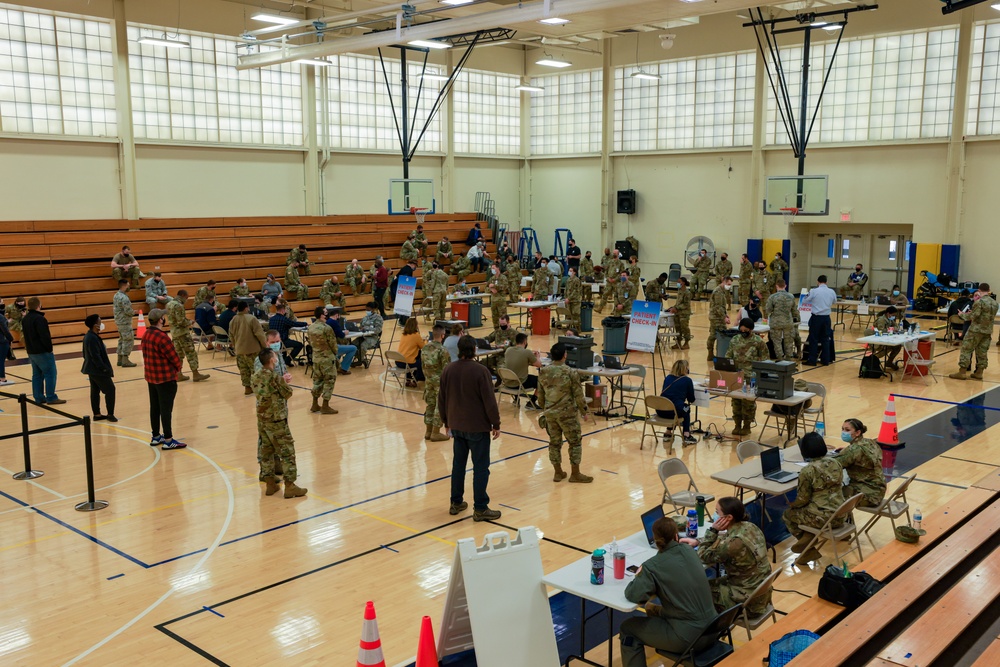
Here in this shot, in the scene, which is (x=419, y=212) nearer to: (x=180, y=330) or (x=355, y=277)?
(x=355, y=277)

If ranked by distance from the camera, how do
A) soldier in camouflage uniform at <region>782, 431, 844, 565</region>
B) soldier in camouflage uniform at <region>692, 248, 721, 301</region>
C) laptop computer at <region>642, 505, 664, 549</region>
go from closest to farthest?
laptop computer at <region>642, 505, 664, 549</region> → soldier in camouflage uniform at <region>782, 431, 844, 565</region> → soldier in camouflage uniform at <region>692, 248, 721, 301</region>

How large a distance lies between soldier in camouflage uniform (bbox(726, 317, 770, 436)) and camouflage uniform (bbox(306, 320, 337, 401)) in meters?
5.98

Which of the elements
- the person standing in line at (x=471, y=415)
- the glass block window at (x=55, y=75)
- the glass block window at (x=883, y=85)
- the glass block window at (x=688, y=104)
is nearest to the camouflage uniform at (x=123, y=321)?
the glass block window at (x=55, y=75)

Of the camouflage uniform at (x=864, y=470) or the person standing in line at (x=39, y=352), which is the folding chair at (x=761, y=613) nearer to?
the camouflage uniform at (x=864, y=470)

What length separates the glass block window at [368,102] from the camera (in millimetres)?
28641

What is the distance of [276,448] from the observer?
9.59 meters

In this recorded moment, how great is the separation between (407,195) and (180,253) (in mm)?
7276

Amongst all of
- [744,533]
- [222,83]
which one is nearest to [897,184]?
[222,83]

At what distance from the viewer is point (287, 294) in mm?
24500

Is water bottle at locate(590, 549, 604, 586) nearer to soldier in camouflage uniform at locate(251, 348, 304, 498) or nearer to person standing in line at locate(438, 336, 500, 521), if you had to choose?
person standing in line at locate(438, 336, 500, 521)

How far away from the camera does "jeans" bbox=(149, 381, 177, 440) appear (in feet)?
37.1

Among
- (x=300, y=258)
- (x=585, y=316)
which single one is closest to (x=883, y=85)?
(x=585, y=316)

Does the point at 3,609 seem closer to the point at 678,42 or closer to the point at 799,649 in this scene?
the point at 799,649

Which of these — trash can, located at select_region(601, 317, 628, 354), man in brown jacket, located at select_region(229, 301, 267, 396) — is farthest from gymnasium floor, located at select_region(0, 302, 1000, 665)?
trash can, located at select_region(601, 317, 628, 354)
